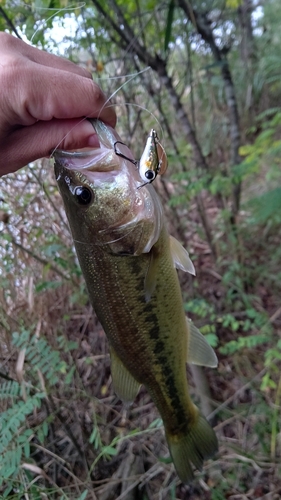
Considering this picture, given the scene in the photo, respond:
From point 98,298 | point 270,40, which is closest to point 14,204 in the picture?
point 98,298

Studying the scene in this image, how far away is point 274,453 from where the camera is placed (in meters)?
2.41

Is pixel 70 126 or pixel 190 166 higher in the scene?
pixel 70 126

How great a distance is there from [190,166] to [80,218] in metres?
3.27

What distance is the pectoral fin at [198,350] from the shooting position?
1725 mm

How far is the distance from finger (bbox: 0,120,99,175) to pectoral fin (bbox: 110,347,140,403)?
83cm

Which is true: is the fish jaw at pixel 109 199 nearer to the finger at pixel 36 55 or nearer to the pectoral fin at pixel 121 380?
the finger at pixel 36 55

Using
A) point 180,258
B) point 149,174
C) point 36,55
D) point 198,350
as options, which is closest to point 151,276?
point 180,258

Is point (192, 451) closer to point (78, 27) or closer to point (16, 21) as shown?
point (78, 27)

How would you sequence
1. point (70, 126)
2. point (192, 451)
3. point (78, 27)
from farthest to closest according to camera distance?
point (78, 27) < point (192, 451) < point (70, 126)

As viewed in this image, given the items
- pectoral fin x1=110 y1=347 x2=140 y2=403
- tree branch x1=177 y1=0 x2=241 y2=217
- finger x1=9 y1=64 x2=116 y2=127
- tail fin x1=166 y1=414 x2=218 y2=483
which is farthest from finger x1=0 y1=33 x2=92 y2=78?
tree branch x1=177 y1=0 x2=241 y2=217

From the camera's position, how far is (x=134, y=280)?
1.43m

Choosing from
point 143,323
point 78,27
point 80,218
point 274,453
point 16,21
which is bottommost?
point 274,453

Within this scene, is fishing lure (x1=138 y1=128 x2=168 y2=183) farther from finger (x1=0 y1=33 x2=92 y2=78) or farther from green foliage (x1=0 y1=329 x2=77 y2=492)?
green foliage (x1=0 y1=329 x2=77 y2=492)

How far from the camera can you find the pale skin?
111 centimetres
